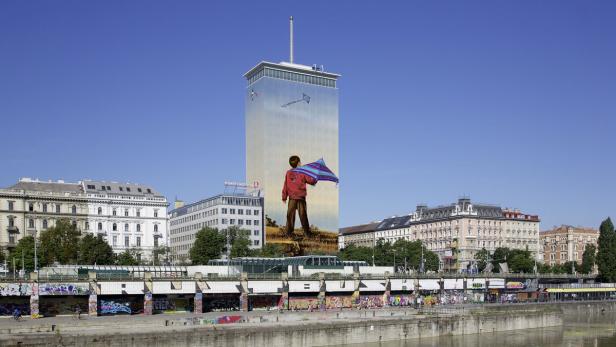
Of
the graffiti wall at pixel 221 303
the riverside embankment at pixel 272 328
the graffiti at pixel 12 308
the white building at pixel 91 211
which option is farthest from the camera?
the white building at pixel 91 211

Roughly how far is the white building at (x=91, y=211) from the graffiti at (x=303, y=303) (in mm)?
70827

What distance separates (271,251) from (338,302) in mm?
54424

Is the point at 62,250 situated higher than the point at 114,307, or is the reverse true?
the point at 62,250

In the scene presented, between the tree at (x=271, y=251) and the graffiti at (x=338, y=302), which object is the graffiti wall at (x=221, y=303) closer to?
the graffiti at (x=338, y=302)

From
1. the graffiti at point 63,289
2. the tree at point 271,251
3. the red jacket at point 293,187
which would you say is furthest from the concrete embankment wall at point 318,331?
the red jacket at point 293,187

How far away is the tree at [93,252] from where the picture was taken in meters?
138

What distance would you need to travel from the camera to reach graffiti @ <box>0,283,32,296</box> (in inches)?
3519

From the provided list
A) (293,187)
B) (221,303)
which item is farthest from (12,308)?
(293,187)

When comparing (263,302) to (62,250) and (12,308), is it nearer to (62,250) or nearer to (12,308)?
(12,308)

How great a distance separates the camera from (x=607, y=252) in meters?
178

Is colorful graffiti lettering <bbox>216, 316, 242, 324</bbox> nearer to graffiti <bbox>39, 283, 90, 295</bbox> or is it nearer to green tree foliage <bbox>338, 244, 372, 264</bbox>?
graffiti <bbox>39, 283, 90, 295</bbox>

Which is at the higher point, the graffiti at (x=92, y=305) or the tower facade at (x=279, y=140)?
the tower facade at (x=279, y=140)

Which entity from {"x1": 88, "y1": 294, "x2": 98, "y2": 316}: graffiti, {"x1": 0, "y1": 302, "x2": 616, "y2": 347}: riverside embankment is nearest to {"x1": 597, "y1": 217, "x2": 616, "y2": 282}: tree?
{"x1": 0, "y1": 302, "x2": 616, "y2": 347}: riverside embankment

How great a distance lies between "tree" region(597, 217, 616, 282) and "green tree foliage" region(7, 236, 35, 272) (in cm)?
13599
